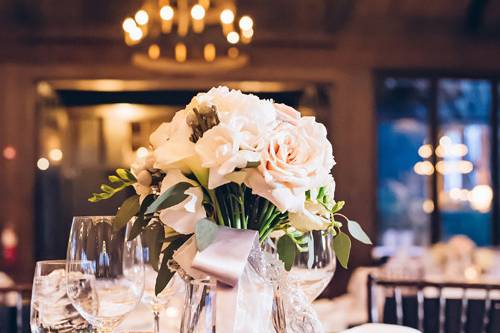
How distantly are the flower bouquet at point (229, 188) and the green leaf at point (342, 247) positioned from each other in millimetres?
61

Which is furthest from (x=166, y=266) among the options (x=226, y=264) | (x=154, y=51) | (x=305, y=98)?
(x=305, y=98)

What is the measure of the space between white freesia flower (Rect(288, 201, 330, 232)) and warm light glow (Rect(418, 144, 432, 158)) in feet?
20.5

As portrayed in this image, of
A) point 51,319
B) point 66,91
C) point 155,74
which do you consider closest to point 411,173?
point 155,74

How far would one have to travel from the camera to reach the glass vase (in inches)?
48.0

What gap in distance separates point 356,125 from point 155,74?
1831 millimetres

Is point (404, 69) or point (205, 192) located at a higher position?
point (404, 69)

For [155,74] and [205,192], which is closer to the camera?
[205,192]

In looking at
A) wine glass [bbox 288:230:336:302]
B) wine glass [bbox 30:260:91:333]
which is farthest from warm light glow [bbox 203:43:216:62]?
wine glass [bbox 30:260:91:333]

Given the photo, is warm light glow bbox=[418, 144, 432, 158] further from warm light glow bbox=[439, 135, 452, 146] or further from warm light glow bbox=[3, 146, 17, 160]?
warm light glow bbox=[3, 146, 17, 160]

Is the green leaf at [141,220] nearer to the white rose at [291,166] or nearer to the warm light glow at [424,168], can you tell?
the white rose at [291,166]

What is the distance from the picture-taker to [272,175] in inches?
47.5

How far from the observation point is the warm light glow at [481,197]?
293 inches

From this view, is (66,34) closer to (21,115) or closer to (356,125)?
(21,115)

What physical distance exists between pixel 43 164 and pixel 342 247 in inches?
233
